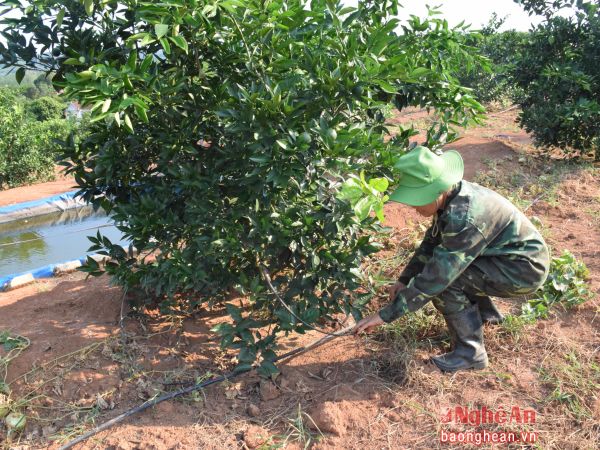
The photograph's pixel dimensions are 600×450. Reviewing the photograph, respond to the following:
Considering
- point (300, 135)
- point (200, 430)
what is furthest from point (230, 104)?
point (200, 430)

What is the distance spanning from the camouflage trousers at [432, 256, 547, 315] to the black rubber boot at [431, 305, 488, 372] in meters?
0.05

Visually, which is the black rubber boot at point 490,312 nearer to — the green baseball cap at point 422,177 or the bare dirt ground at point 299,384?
the bare dirt ground at point 299,384

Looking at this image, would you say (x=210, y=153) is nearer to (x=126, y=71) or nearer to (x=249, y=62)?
(x=249, y=62)

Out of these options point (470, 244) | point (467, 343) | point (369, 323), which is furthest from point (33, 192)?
point (470, 244)

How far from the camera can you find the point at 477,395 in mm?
2502

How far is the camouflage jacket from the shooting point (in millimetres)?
2385

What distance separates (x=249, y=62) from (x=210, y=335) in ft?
5.67

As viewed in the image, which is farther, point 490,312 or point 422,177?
point 490,312

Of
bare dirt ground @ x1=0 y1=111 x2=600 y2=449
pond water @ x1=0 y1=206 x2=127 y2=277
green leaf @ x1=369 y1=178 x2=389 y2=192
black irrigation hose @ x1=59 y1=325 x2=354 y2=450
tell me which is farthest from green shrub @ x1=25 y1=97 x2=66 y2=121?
green leaf @ x1=369 y1=178 x2=389 y2=192

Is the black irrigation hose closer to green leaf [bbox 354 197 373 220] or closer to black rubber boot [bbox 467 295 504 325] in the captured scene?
black rubber boot [bbox 467 295 504 325]

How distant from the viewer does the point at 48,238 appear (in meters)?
7.82

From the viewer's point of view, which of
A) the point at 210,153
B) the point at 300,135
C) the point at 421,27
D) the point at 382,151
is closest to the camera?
the point at 300,135

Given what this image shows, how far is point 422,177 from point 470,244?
401 millimetres

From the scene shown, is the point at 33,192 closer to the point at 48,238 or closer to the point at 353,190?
the point at 48,238
